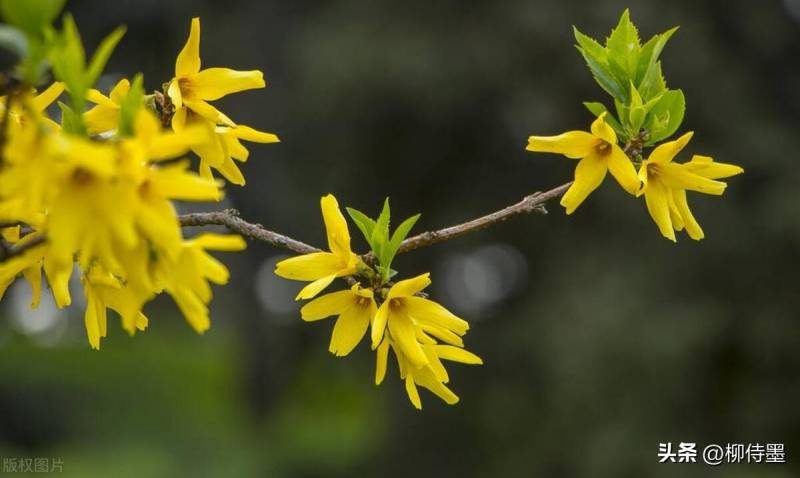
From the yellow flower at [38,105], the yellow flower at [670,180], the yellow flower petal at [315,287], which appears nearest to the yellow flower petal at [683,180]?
the yellow flower at [670,180]

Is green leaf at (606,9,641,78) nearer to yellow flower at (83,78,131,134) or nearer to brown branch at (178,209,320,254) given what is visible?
brown branch at (178,209,320,254)

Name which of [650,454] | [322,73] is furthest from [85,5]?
[650,454]

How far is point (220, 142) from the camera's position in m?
1.01

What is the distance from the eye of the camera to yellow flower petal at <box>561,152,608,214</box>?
1.04 m

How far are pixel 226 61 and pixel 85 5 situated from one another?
3.41 ft

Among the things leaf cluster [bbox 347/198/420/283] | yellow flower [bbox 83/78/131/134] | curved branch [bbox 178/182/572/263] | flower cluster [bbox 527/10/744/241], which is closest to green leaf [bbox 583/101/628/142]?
flower cluster [bbox 527/10/744/241]

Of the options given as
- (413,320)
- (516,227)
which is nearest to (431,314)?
(413,320)

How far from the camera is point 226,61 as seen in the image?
6844mm

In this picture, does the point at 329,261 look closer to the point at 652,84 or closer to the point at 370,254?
the point at 370,254

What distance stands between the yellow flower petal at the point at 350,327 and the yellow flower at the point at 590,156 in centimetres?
24

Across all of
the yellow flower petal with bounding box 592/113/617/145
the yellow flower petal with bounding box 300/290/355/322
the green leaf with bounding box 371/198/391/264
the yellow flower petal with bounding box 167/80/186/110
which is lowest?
the yellow flower petal with bounding box 300/290/355/322

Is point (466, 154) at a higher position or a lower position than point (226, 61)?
lower

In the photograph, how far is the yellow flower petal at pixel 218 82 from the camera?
1004mm

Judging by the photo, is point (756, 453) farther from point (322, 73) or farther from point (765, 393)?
point (322, 73)
